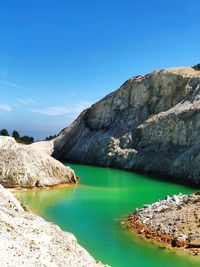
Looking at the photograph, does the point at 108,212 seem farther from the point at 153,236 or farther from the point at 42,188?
the point at 42,188

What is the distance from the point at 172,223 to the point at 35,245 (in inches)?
491

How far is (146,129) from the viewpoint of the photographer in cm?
6569

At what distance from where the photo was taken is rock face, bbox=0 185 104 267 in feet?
35.8

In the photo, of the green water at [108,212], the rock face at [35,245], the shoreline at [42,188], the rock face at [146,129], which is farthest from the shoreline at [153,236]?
the rock face at [146,129]

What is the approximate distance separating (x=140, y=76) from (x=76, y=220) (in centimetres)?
5312

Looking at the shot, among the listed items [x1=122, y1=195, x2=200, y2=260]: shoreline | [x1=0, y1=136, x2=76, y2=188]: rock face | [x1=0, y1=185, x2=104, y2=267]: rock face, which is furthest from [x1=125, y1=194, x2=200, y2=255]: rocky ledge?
[x1=0, y1=136, x2=76, y2=188]: rock face

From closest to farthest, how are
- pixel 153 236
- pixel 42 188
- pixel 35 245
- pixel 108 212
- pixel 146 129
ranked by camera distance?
1. pixel 35 245
2. pixel 153 236
3. pixel 108 212
4. pixel 42 188
5. pixel 146 129

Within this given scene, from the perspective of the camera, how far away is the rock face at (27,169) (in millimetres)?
38938

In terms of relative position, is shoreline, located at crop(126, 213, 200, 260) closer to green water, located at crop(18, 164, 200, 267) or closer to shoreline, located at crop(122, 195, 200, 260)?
shoreline, located at crop(122, 195, 200, 260)

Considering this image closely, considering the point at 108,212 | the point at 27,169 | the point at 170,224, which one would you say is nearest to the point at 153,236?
the point at 170,224

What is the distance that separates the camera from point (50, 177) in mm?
41500

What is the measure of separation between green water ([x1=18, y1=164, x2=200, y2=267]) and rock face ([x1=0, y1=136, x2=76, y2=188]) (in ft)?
6.33

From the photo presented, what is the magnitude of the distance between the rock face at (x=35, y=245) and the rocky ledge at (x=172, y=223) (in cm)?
828

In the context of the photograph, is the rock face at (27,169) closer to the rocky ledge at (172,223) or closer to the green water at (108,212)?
the green water at (108,212)
